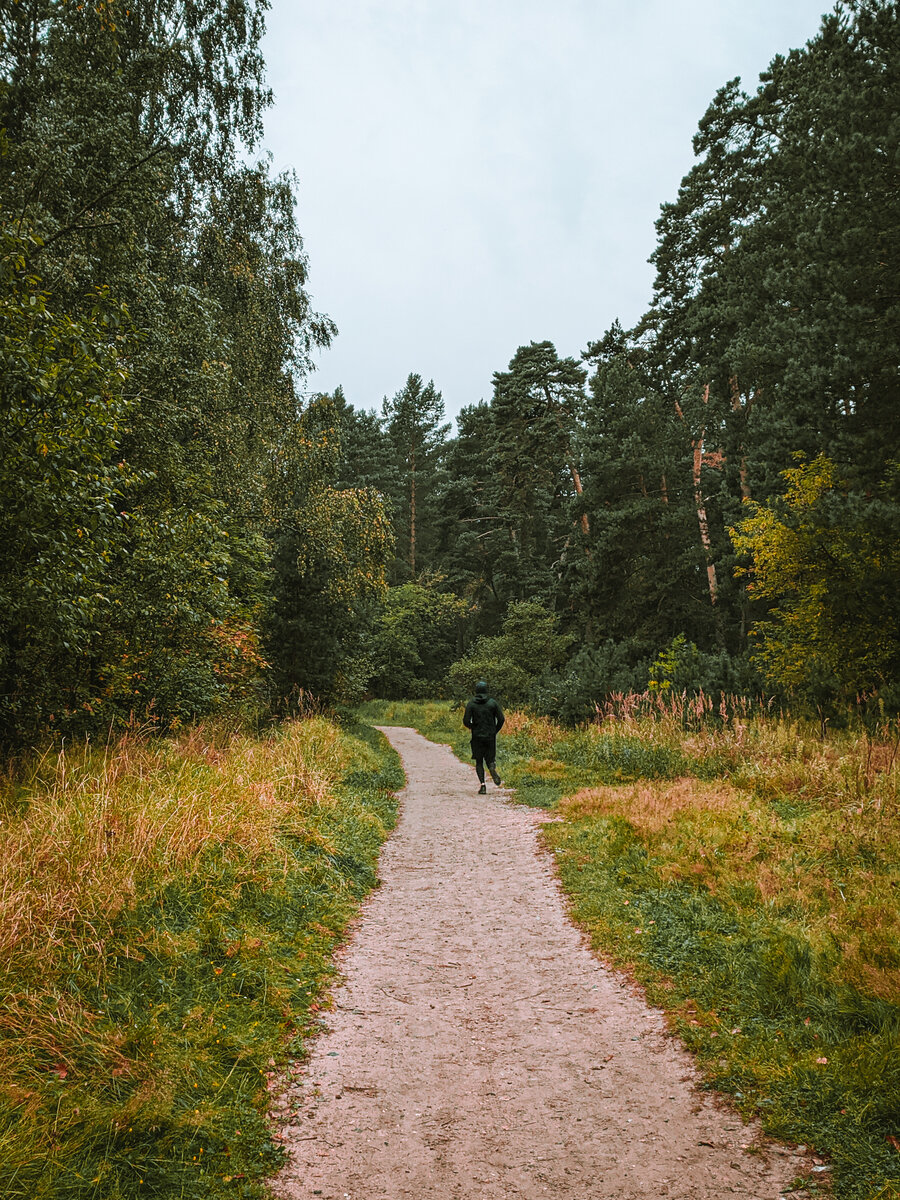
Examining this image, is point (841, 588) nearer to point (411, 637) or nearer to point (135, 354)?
point (135, 354)

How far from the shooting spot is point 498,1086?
3.37 meters

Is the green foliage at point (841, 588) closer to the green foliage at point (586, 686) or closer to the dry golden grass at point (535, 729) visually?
the green foliage at point (586, 686)

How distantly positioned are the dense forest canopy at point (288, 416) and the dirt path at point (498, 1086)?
13.0 ft

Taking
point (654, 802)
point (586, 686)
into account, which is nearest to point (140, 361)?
point (654, 802)

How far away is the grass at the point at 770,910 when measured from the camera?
3.01m

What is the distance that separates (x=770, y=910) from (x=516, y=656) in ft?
72.8

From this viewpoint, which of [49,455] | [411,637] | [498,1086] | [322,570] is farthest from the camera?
[411,637]

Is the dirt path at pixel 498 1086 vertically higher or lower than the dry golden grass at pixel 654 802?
lower

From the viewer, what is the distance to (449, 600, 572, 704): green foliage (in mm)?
24969

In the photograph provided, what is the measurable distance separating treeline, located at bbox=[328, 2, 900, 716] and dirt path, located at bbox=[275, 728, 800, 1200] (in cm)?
797

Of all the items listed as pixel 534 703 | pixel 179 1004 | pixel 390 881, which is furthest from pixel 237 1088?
pixel 534 703

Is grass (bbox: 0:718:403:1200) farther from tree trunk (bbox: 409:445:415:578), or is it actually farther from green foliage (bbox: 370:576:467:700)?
tree trunk (bbox: 409:445:415:578)

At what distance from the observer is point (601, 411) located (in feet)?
87.5

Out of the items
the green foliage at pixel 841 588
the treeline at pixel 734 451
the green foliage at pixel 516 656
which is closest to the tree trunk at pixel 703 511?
the treeline at pixel 734 451
